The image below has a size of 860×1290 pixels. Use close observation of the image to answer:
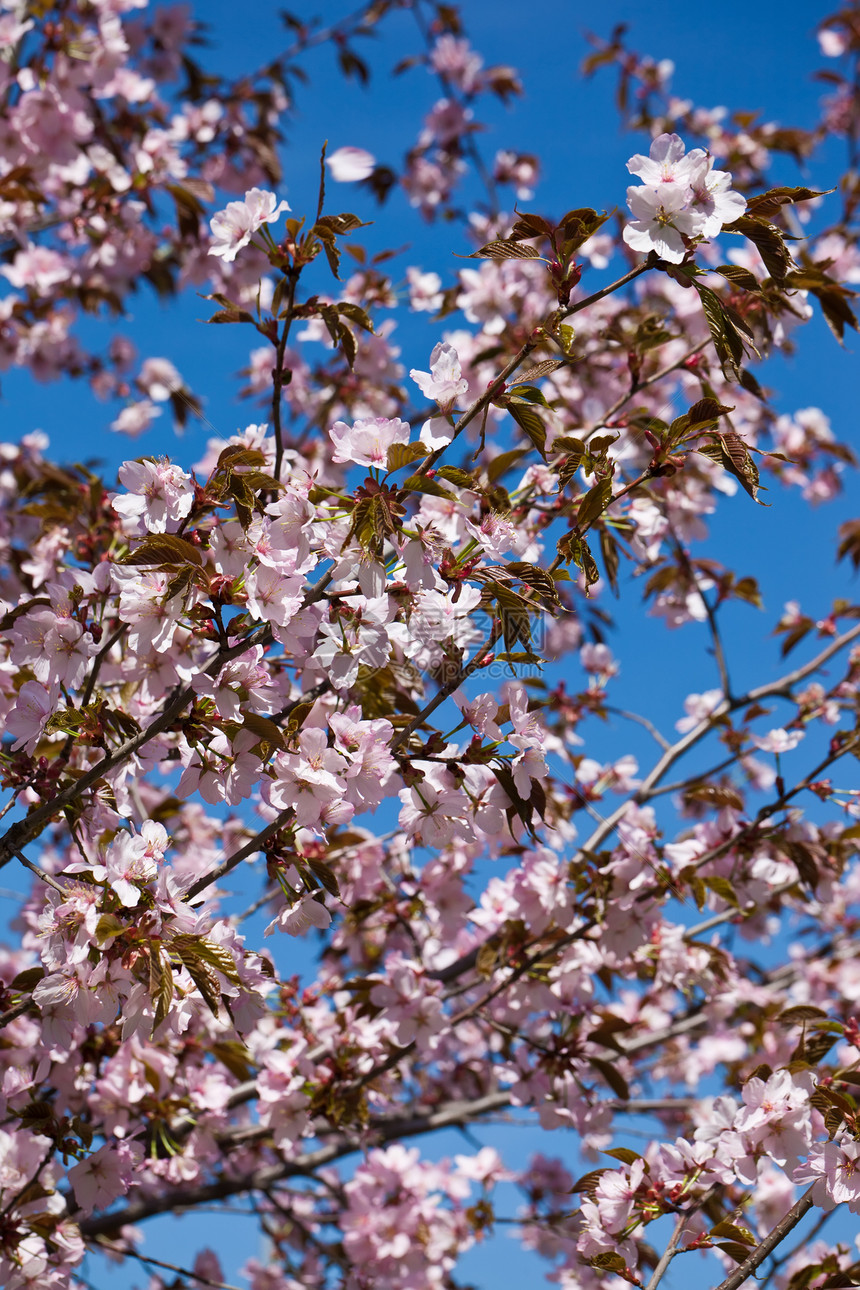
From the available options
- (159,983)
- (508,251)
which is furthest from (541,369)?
(159,983)

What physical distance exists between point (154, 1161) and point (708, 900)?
1.50 meters

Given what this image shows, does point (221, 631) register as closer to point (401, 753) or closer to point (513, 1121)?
point (401, 753)

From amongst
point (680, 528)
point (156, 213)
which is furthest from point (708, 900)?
point (156, 213)

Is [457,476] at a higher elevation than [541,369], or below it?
A: below

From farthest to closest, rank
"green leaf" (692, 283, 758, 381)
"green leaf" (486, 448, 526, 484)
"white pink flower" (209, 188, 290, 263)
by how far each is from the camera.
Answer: "green leaf" (486, 448, 526, 484) → "white pink flower" (209, 188, 290, 263) → "green leaf" (692, 283, 758, 381)

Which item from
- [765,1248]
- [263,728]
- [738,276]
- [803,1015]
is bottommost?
[765,1248]

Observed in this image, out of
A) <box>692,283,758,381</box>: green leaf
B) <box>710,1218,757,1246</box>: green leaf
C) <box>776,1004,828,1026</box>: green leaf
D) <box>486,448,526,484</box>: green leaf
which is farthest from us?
<box>486,448,526,484</box>: green leaf

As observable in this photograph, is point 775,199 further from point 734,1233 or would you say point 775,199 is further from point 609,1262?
point 609,1262

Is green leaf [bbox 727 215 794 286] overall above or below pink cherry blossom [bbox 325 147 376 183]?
below

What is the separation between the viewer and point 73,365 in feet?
16.4

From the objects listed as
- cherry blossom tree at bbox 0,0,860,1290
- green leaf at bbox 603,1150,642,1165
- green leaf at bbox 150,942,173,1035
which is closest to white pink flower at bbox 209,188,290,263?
cherry blossom tree at bbox 0,0,860,1290

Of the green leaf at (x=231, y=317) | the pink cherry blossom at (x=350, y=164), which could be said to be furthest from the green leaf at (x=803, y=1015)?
the pink cherry blossom at (x=350, y=164)

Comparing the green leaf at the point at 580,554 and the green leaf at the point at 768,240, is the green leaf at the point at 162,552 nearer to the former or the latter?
the green leaf at the point at 580,554

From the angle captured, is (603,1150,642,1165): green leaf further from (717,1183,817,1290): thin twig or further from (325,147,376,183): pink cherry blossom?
(325,147,376,183): pink cherry blossom
